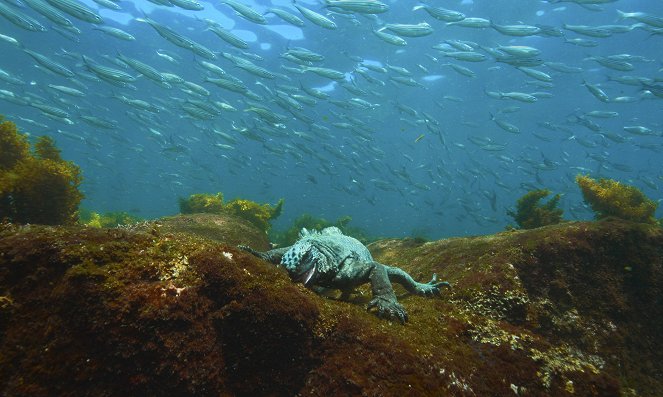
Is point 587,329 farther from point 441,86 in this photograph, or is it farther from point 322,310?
point 441,86

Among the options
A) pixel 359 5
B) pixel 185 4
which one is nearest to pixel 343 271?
pixel 359 5

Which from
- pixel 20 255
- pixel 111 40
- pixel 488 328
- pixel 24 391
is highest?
pixel 20 255

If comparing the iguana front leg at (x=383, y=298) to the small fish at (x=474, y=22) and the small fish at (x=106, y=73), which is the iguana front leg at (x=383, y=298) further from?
the small fish at (x=474, y=22)

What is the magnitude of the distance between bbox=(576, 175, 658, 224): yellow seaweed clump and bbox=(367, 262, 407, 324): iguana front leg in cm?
872

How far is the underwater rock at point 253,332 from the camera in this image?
179cm

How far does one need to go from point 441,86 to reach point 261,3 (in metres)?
22.8

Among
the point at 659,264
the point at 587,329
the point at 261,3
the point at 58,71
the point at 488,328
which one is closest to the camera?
→ the point at 488,328

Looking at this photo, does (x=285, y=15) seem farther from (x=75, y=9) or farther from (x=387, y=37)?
(x=75, y=9)

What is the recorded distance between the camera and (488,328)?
125 inches

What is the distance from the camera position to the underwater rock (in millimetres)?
1785

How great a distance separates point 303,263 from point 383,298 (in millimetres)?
983

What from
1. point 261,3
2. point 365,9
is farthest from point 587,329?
point 261,3

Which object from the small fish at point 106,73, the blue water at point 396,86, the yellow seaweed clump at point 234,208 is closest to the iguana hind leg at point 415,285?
the yellow seaweed clump at point 234,208

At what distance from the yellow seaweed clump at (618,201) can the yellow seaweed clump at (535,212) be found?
94 cm
